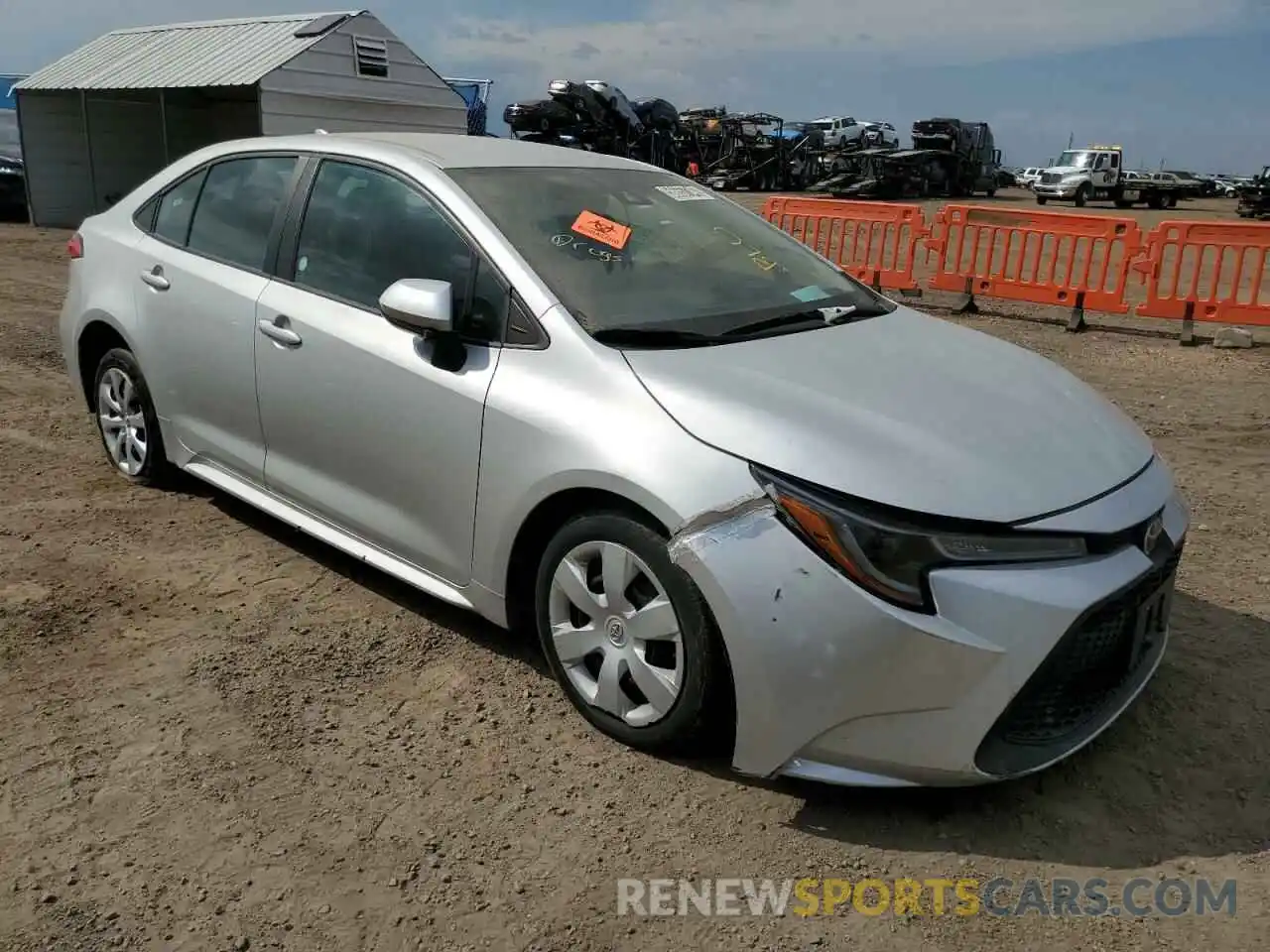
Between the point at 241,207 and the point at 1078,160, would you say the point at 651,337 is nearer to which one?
the point at 241,207

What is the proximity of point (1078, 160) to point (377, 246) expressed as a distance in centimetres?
3791

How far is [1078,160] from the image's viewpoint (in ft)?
119

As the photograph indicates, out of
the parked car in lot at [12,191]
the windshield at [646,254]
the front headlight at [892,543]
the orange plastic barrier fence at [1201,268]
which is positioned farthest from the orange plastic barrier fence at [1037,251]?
the parked car in lot at [12,191]

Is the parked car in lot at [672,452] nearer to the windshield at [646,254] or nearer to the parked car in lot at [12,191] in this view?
the windshield at [646,254]

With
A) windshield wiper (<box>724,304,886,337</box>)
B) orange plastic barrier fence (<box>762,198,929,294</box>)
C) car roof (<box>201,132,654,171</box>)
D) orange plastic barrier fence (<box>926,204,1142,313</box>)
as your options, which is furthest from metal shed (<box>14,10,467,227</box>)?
windshield wiper (<box>724,304,886,337</box>)

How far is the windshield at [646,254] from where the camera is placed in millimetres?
3152

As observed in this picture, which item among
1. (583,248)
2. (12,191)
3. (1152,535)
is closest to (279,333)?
(583,248)

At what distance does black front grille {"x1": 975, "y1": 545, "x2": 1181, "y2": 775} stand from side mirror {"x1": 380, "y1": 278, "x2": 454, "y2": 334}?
72.6 inches

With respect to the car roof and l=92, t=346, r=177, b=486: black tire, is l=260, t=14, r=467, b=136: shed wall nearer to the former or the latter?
l=92, t=346, r=177, b=486: black tire

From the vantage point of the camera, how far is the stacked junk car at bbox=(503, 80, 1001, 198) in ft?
97.2

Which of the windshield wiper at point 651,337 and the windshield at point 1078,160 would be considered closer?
the windshield wiper at point 651,337

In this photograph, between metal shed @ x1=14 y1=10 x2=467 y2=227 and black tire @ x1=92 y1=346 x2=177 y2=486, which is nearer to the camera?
black tire @ x1=92 y1=346 x2=177 y2=486

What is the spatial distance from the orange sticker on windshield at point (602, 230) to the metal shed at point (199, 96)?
1249 cm

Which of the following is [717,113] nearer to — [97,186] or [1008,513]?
[97,186]
